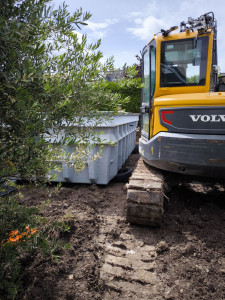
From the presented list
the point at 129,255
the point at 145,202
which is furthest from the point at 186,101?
the point at 129,255

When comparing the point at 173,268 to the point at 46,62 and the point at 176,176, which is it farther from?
the point at 46,62

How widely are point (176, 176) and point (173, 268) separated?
59.8 inches

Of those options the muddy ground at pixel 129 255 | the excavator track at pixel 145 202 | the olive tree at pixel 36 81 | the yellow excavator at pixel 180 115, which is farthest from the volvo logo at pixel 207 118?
the olive tree at pixel 36 81

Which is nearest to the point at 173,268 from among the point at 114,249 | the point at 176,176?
the point at 114,249

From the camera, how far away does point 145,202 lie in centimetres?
279

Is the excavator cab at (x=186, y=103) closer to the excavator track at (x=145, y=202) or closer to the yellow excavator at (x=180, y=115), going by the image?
the yellow excavator at (x=180, y=115)

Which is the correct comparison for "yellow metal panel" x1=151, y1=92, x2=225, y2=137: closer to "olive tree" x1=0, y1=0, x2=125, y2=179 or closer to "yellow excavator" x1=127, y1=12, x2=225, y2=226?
"yellow excavator" x1=127, y1=12, x2=225, y2=226

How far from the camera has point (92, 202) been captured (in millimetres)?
3529

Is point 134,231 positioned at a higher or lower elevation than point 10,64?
lower

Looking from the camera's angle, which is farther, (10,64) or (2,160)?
(2,160)

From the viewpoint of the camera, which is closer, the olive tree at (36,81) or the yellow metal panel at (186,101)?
the olive tree at (36,81)

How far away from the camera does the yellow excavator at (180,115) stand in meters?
2.65

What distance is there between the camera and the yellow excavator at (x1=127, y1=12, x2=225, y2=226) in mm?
2654

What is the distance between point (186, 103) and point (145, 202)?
4.29 ft
